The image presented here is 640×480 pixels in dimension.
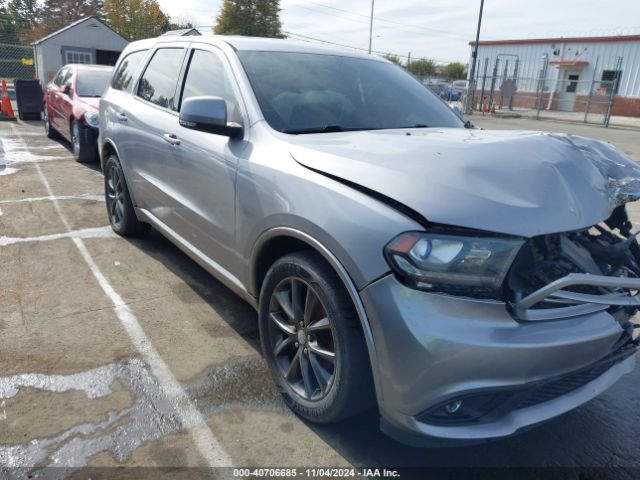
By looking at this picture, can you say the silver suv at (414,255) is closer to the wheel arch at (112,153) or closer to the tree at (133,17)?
the wheel arch at (112,153)

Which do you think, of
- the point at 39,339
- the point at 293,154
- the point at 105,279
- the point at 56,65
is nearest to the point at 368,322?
the point at 293,154

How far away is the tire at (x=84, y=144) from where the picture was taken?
29.0 ft

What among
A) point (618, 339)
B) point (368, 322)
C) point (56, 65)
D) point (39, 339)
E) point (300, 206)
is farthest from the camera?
point (56, 65)

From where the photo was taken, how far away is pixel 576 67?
1444 inches

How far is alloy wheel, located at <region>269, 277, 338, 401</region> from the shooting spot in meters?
2.41

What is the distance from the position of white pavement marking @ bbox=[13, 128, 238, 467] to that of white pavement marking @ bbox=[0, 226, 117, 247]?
1.06 metres

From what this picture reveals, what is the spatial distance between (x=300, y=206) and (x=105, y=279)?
261 cm

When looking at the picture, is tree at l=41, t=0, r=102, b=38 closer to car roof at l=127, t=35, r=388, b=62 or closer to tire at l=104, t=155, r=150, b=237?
tire at l=104, t=155, r=150, b=237

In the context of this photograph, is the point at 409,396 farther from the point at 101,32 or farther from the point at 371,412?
the point at 101,32

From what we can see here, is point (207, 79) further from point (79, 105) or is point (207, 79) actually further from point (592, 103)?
point (592, 103)

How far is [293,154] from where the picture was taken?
255cm

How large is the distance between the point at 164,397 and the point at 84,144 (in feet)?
24.0

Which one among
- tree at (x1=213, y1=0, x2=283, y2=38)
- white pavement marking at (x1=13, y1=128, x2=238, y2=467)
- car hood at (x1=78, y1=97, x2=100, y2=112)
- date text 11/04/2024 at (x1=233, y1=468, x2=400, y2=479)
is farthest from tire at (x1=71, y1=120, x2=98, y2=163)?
tree at (x1=213, y1=0, x2=283, y2=38)

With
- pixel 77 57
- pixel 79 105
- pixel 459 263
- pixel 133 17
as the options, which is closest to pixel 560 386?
pixel 459 263
